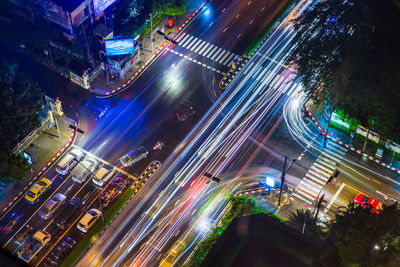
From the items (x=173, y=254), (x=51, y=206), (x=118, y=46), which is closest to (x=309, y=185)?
(x=173, y=254)

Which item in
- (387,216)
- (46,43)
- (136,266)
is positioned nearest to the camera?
(387,216)

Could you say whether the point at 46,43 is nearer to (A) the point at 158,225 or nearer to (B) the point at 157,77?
(B) the point at 157,77

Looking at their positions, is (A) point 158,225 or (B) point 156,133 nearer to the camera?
(A) point 158,225

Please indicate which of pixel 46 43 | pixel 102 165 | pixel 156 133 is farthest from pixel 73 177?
pixel 46 43

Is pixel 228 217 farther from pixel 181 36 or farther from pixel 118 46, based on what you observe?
pixel 181 36

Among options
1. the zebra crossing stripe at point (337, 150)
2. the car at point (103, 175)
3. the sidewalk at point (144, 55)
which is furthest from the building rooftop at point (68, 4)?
the zebra crossing stripe at point (337, 150)

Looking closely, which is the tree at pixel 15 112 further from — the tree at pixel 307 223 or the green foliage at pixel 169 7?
the tree at pixel 307 223

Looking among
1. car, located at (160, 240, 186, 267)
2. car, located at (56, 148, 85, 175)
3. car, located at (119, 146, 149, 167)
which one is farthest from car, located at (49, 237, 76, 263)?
car, located at (119, 146, 149, 167)
